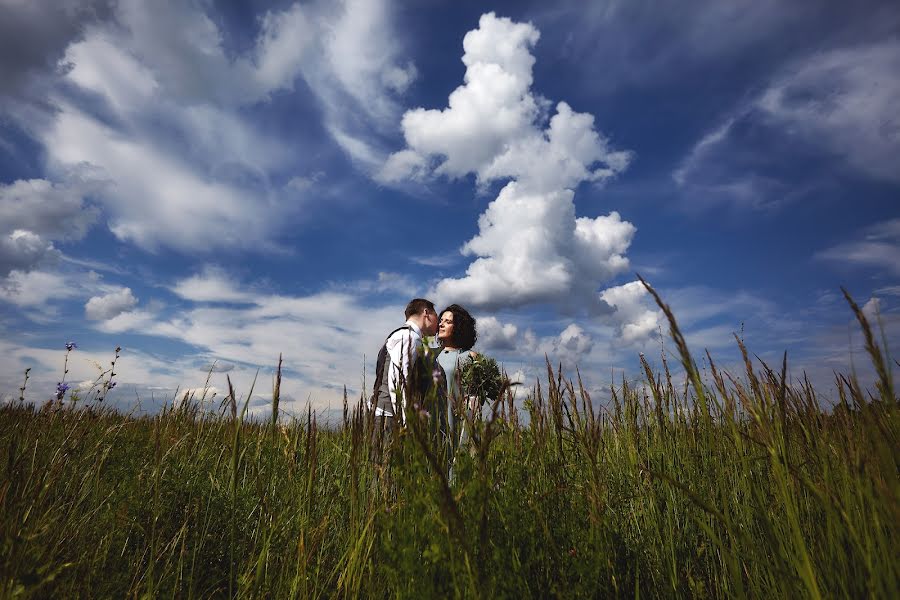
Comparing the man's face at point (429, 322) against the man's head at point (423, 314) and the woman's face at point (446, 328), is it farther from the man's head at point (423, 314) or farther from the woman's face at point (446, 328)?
the woman's face at point (446, 328)

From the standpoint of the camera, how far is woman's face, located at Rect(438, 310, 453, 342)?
6160 millimetres

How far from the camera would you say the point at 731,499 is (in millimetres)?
2668

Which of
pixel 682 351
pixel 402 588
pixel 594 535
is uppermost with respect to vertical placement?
pixel 682 351

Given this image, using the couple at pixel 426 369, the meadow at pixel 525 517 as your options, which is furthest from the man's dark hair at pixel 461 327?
the meadow at pixel 525 517

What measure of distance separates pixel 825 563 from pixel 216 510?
8.97ft

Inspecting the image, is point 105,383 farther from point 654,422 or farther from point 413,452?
point 654,422

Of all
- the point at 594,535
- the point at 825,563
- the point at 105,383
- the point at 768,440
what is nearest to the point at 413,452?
the point at 594,535

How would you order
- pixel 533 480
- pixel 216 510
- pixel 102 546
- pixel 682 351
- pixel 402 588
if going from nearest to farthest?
1. pixel 682 351
2. pixel 402 588
3. pixel 533 480
4. pixel 102 546
5. pixel 216 510

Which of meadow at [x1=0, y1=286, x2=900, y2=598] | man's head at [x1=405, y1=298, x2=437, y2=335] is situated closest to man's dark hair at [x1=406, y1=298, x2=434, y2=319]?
man's head at [x1=405, y1=298, x2=437, y2=335]

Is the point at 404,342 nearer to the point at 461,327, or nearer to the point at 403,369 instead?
the point at 403,369

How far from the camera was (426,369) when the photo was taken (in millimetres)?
1602

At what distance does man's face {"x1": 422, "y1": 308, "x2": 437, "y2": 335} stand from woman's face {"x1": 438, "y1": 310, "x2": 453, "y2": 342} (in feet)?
2.17

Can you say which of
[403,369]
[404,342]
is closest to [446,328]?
[404,342]

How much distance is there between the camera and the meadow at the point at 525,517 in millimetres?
1266
